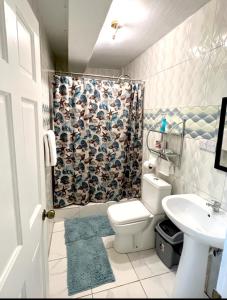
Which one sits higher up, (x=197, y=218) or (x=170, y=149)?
(x=170, y=149)

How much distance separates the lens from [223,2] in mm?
1333

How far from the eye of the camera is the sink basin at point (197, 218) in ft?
3.65

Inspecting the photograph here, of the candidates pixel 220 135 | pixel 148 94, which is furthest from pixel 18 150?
pixel 148 94

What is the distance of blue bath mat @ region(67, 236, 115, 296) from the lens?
1539 mm

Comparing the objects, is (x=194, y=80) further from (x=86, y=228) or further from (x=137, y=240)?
(x=86, y=228)

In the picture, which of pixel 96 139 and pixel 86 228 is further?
pixel 96 139

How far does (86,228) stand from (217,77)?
7.13ft

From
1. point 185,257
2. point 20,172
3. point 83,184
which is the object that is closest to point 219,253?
point 185,257

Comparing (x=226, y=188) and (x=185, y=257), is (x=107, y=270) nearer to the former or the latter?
(x=185, y=257)

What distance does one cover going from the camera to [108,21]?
5.96 ft

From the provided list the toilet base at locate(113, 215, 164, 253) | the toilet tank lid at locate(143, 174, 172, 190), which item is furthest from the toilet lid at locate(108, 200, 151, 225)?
the toilet tank lid at locate(143, 174, 172, 190)

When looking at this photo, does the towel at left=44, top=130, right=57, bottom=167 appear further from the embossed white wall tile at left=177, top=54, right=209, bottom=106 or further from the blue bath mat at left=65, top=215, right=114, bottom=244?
the embossed white wall tile at left=177, top=54, right=209, bottom=106

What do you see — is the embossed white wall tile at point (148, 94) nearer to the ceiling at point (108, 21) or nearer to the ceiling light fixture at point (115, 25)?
the ceiling at point (108, 21)

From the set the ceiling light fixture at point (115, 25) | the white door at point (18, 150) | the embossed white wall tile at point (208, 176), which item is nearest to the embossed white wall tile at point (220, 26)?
the embossed white wall tile at point (208, 176)
